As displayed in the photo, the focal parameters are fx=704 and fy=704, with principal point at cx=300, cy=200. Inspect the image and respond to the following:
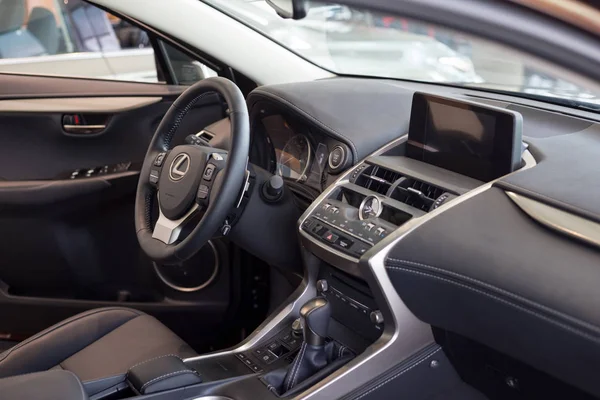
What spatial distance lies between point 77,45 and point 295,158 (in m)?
1.43

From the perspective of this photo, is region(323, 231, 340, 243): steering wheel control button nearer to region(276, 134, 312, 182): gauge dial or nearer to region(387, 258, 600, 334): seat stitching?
region(387, 258, 600, 334): seat stitching

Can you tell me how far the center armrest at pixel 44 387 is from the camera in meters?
1.30

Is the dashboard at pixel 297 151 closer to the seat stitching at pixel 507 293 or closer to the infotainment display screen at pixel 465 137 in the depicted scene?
the infotainment display screen at pixel 465 137

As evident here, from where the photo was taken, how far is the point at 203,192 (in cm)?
155

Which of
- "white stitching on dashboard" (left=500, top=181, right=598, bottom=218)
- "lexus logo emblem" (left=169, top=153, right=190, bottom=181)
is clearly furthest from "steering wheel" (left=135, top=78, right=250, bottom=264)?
"white stitching on dashboard" (left=500, top=181, right=598, bottom=218)

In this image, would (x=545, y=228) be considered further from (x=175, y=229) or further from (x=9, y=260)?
(x=9, y=260)

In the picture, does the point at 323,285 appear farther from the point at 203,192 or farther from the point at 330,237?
the point at 203,192

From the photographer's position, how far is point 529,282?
4.11 feet

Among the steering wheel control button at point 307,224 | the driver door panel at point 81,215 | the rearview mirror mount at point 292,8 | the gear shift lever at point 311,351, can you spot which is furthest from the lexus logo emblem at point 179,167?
the rearview mirror mount at point 292,8

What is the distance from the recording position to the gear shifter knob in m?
1.58

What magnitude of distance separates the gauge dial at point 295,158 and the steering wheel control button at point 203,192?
1.43 feet

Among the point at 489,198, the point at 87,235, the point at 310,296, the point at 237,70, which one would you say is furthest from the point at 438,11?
the point at 87,235

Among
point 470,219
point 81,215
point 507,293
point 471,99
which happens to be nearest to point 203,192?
point 470,219

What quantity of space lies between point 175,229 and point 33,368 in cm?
48
